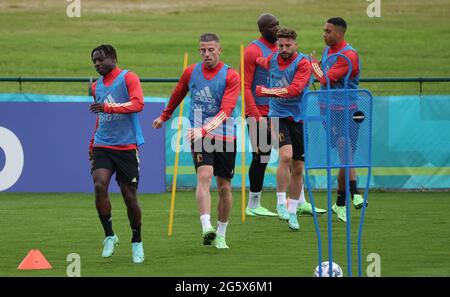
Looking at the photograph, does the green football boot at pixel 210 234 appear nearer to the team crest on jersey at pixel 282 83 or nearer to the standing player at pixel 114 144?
the standing player at pixel 114 144

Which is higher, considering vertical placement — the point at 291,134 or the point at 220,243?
the point at 291,134

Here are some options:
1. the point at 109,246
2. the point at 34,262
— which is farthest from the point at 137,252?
the point at 34,262

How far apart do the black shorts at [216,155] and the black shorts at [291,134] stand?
1.72 m

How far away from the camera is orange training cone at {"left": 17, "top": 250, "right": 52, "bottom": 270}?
36.1 ft

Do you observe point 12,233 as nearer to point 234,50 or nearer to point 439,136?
point 439,136

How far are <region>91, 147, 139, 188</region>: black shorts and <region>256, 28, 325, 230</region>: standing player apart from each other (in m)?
2.34

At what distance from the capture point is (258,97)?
48.5 ft

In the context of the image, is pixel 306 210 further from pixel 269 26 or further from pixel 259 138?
pixel 269 26

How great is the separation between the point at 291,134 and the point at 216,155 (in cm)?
210

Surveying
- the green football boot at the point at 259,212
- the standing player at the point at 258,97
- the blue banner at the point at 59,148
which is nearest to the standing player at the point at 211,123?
the standing player at the point at 258,97

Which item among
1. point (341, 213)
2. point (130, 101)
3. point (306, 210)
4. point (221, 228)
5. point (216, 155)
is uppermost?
point (130, 101)

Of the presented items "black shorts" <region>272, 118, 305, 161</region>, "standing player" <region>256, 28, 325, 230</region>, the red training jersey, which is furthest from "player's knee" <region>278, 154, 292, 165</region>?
the red training jersey

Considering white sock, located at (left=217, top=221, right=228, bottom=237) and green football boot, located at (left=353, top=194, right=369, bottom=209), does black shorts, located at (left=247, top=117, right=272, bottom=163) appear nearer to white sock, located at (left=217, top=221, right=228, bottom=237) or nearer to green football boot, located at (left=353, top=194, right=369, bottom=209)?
green football boot, located at (left=353, top=194, right=369, bottom=209)
